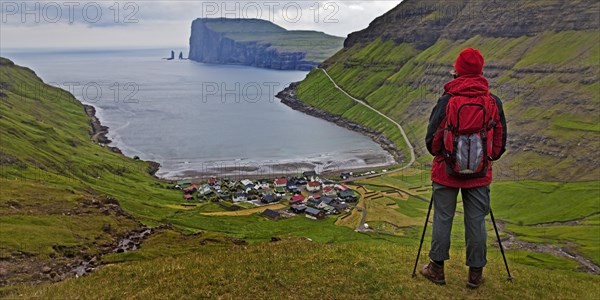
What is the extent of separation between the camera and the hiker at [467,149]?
10555 mm

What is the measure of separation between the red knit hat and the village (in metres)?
74.9

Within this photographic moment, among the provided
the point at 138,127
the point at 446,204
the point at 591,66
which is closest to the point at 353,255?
the point at 446,204

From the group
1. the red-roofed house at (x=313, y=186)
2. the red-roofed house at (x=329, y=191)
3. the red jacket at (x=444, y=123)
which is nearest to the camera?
the red jacket at (x=444, y=123)

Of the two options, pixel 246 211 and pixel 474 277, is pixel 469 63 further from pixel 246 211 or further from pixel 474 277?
pixel 246 211

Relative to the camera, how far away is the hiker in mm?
10555

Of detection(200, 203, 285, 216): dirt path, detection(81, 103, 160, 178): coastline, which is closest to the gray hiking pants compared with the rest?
detection(200, 203, 285, 216): dirt path

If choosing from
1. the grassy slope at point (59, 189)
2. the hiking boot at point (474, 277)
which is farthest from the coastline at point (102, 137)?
the hiking boot at point (474, 277)

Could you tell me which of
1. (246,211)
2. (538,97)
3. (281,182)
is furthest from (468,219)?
(538,97)

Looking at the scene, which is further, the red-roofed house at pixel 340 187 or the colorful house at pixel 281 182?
the colorful house at pixel 281 182

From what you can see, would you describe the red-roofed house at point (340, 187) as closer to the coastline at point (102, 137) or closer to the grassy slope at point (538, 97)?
the grassy slope at point (538, 97)

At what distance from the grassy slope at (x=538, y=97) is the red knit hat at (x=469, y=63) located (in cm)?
10171

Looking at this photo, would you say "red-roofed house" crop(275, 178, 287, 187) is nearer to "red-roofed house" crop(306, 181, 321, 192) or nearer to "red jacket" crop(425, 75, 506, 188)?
"red-roofed house" crop(306, 181, 321, 192)

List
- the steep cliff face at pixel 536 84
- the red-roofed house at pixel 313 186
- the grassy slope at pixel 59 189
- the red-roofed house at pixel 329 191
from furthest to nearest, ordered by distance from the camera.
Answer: the steep cliff face at pixel 536 84 → the red-roofed house at pixel 313 186 → the red-roofed house at pixel 329 191 → the grassy slope at pixel 59 189

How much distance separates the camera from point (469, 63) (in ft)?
36.6
